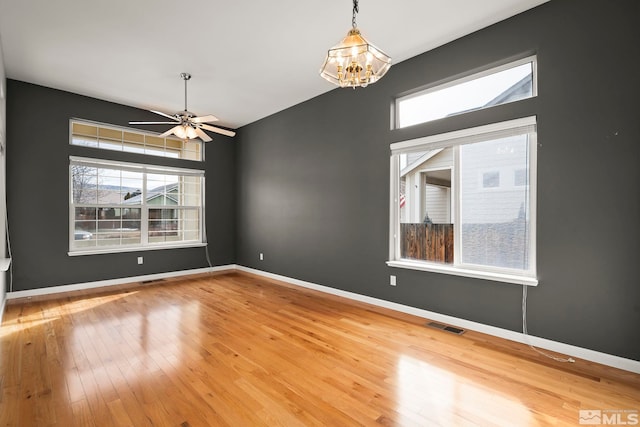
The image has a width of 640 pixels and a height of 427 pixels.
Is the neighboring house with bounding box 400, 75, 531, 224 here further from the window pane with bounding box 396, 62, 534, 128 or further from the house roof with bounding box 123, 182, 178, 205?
the house roof with bounding box 123, 182, 178, 205

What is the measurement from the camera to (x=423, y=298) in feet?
12.1

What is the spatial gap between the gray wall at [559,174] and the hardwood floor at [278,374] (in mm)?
359

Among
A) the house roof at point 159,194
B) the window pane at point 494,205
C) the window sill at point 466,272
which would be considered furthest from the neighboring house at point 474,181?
the house roof at point 159,194

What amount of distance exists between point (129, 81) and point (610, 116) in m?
5.44

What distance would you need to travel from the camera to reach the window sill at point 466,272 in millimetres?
2887

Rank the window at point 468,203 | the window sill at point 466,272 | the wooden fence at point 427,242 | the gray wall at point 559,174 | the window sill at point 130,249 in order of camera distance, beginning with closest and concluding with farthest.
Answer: the gray wall at point 559,174 → the window sill at point 466,272 → the window at point 468,203 → the wooden fence at point 427,242 → the window sill at point 130,249

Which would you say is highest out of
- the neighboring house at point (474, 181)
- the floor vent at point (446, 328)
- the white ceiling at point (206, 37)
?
the white ceiling at point (206, 37)

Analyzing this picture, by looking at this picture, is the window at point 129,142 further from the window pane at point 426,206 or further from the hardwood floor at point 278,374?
the window pane at point 426,206

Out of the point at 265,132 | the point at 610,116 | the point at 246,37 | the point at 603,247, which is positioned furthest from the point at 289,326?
the point at 265,132

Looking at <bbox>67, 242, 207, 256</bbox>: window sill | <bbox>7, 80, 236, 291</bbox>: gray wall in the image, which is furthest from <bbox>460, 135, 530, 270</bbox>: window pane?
<bbox>7, 80, 236, 291</bbox>: gray wall

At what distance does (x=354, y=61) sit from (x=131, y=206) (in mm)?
5060

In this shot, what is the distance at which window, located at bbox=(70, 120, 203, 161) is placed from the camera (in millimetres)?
5066

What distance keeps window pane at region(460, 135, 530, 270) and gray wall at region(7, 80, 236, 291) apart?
208 inches

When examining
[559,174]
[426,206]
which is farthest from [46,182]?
[559,174]
